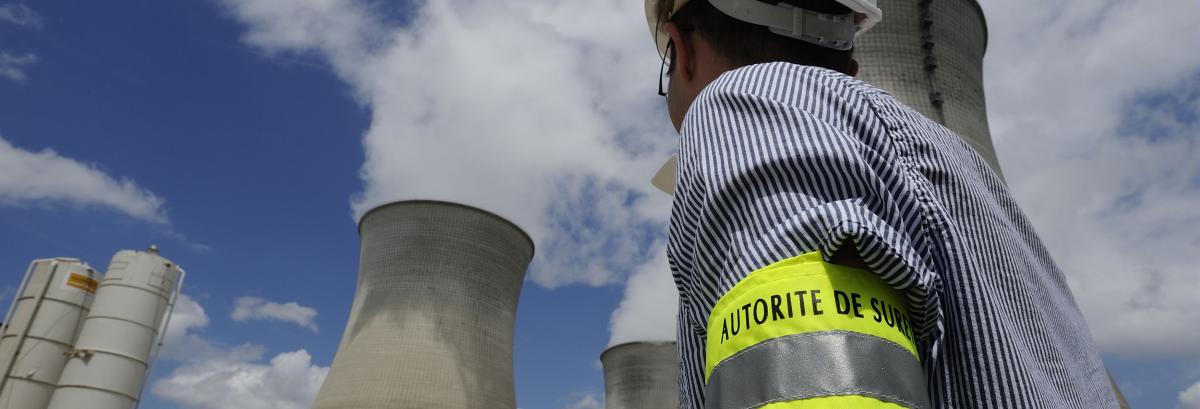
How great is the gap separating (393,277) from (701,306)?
29.6 feet

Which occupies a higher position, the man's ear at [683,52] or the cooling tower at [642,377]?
the cooling tower at [642,377]

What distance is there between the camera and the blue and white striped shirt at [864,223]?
361 millimetres

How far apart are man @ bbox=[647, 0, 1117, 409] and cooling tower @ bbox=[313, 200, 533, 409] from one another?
8321 millimetres

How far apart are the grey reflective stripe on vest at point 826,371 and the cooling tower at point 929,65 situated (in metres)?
5.37

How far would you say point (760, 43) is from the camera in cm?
55

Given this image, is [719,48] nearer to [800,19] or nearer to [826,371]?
[800,19]

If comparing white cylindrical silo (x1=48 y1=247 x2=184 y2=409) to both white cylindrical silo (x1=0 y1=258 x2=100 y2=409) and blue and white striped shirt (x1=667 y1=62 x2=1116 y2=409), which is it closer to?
white cylindrical silo (x1=0 y1=258 x2=100 y2=409)

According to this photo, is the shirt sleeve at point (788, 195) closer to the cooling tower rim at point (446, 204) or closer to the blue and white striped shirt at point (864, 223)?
the blue and white striped shirt at point (864, 223)

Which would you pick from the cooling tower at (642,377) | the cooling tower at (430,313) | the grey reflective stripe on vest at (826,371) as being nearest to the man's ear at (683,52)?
the grey reflective stripe on vest at (826,371)

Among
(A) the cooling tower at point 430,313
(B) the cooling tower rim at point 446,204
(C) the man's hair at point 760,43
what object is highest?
(B) the cooling tower rim at point 446,204

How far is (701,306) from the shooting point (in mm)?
424

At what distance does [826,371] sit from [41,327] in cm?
720

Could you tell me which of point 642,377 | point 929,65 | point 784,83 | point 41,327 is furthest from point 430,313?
point 784,83

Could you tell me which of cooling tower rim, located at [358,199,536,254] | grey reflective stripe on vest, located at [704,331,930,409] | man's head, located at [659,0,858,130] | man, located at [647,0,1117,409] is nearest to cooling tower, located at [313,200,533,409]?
cooling tower rim, located at [358,199,536,254]
